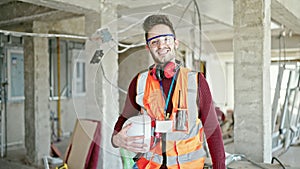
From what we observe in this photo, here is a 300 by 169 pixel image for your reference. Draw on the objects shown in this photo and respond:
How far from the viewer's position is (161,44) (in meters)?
1.10

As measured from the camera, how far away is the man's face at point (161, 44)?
3.62 ft

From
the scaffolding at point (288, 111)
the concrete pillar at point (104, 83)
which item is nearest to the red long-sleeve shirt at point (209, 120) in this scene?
the concrete pillar at point (104, 83)

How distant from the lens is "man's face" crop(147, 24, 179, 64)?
1.10 metres

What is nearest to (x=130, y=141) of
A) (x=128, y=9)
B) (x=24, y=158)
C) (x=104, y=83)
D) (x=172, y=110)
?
(x=172, y=110)

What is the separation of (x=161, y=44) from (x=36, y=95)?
4.02 meters

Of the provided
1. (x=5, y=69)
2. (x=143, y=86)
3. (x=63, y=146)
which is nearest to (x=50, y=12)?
(x=5, y=69)

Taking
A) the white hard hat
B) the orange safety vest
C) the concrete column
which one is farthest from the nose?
the concrete column

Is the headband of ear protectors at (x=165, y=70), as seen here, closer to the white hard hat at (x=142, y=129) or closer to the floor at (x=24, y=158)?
the white hard hat at (x=142, y=129)

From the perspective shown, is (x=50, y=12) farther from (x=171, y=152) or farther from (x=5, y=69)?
(x=171, y=152)

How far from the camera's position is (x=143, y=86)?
117 cm

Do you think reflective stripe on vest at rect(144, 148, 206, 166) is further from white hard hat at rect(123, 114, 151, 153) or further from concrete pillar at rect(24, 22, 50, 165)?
concrete pillar at rect(24, 22, 50, 165)

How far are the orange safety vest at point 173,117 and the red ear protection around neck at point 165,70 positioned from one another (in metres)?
0.02

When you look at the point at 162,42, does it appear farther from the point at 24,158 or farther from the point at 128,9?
the point at 24,158

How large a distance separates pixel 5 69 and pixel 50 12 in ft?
7.25
